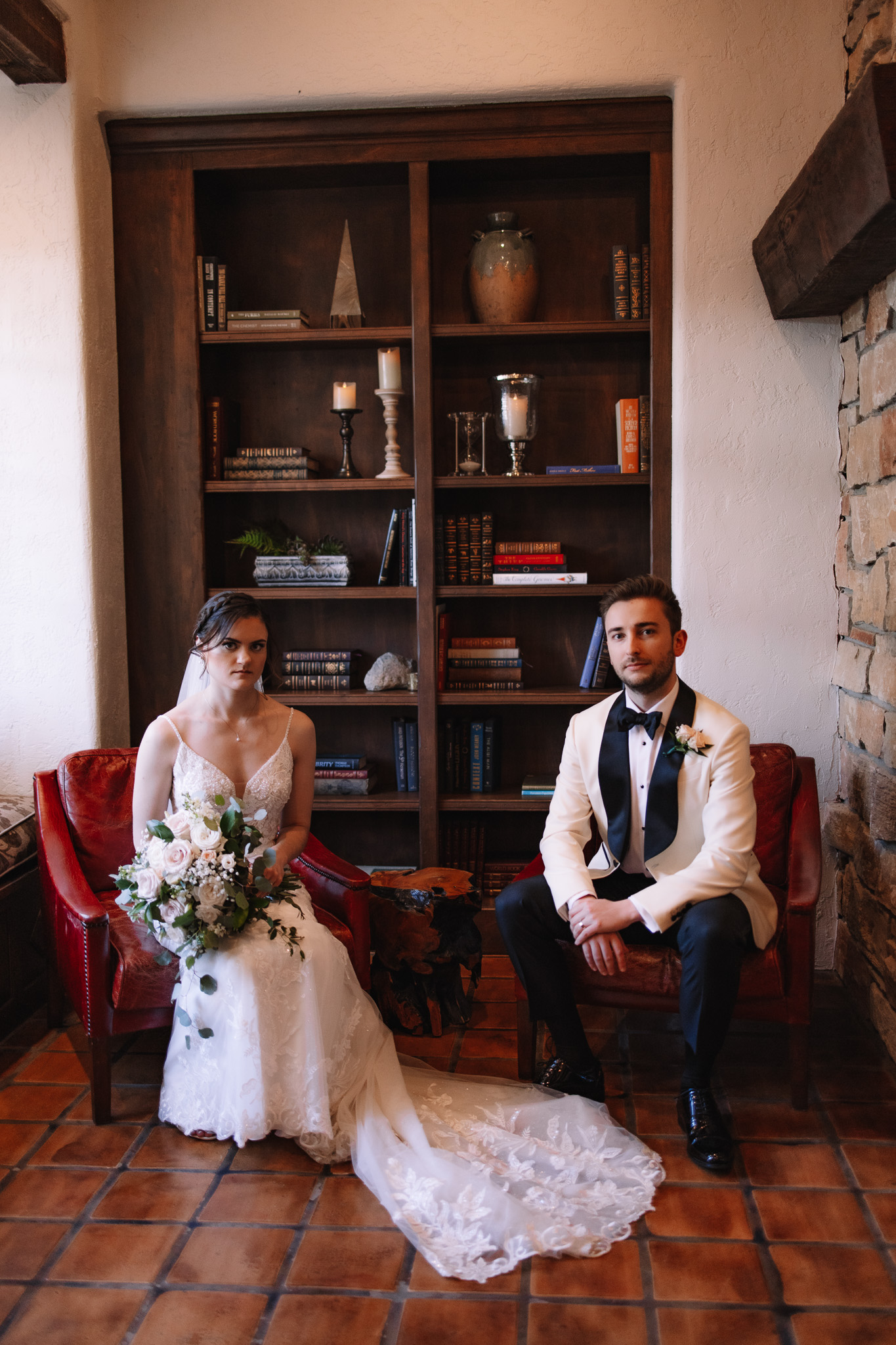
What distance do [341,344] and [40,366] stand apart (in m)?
1.02

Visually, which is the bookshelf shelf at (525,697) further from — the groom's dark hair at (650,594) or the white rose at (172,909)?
the white rose at (172,909)

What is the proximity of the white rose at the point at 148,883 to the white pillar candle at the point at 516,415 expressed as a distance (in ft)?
6.46

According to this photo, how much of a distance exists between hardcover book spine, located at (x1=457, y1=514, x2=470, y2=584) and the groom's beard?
1108mm

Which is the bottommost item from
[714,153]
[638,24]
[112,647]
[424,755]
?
[424,755]

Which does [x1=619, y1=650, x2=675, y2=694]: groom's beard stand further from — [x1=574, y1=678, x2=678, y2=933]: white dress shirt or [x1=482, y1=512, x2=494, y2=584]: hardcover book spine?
[x1=482, y1=512, x2=494, y2=584]: hardcover book spine

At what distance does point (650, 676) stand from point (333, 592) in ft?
4.56

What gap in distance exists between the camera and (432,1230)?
2.04m

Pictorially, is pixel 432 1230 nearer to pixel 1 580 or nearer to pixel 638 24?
pixel 1 580

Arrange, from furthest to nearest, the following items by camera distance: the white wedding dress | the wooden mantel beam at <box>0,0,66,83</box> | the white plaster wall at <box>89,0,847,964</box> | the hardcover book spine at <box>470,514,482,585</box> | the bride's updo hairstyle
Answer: the hardcover book spine at <box>470,514,482,585</box> → the white plaster wall at <box>89,0,847,964</box> → the wooden mantel beam at <box>0,0,66,83</box> → the bride's updo hairstyle → the white wedding dress

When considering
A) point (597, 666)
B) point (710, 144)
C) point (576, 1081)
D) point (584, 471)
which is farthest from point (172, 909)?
point (710, 144)

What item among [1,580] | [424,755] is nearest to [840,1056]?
[424,755]

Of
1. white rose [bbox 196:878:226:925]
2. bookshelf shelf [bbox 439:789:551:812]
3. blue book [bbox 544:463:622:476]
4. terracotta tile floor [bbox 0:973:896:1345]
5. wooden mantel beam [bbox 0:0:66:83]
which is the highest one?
wooden mantel beam [bbox 0:0:66:83]

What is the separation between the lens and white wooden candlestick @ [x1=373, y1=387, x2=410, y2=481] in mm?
3586

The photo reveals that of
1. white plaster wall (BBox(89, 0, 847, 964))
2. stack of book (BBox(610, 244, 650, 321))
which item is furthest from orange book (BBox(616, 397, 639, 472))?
stack of book (BBox(610, 244, 650, 321))
